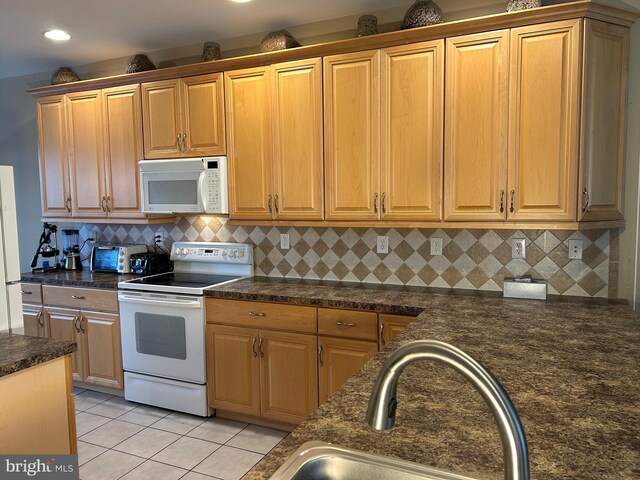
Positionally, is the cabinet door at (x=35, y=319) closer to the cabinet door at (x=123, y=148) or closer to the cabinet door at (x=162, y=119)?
the cabinet door at (x=123, y=148)

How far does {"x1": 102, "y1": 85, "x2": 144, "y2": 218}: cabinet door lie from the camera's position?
3652 mm

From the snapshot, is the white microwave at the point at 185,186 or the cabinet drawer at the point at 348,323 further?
the white microwave at the point at 185,186

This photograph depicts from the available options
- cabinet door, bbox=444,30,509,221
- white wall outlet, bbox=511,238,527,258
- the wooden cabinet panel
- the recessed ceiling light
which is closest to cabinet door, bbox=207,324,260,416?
cabinet door, bbox=444,30,509,221

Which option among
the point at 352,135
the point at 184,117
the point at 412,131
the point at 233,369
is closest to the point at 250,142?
the point at 184,117

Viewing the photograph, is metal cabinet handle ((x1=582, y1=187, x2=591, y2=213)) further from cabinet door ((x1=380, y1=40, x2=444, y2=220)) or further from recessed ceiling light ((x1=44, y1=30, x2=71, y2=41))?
recessed ceiling light ((x1=44, y1=30, x2=71, y2=41))

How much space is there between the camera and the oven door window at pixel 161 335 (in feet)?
10.6

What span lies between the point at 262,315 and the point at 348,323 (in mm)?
581

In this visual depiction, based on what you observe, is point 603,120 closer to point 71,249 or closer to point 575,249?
point 575,249

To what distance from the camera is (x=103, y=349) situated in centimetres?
358

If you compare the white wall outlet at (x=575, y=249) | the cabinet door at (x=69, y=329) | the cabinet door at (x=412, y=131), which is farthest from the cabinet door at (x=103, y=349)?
the white wall outlet at (x=575, y=249)

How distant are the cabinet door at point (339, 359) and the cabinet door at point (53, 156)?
8.50 ft

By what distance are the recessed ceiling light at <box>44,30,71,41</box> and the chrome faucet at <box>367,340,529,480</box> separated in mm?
3596

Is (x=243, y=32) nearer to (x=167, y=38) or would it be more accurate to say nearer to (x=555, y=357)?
(x=167, y=38)

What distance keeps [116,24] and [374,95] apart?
1833mm
